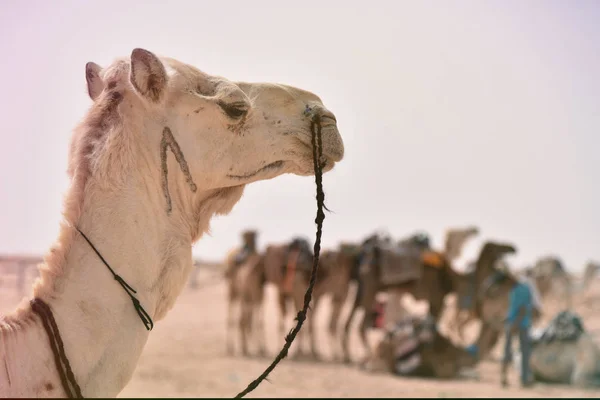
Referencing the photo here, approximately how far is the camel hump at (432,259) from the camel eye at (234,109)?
41.7ft

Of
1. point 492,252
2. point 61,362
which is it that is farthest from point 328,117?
point 492,252

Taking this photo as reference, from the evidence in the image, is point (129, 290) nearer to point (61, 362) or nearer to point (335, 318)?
point (61, 362)

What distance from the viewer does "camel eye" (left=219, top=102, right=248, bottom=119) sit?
2.73 m

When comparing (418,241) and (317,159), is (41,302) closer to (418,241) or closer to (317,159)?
(317,159)

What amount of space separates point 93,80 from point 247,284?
14.2 m

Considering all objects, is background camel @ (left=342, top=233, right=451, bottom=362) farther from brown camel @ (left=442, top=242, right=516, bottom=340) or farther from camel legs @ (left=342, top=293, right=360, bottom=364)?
brown camel @ (left=442, top=242, right=516, bottom=340)

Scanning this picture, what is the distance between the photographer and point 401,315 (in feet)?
51.5

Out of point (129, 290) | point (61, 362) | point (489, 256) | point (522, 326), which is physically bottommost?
point (522, 326)

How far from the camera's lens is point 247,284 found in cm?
Answer: 1684

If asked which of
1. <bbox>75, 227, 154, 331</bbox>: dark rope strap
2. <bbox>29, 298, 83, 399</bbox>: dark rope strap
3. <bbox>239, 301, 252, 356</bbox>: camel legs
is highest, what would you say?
<bbox>75, 227, 154, 331</bbox>: dark rope strap

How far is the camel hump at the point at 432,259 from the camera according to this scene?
1513 centimetres

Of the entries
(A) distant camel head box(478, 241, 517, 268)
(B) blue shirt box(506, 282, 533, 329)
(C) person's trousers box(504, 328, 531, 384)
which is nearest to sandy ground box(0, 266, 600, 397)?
(C) person's trousers box(504, 328, 531, 384)

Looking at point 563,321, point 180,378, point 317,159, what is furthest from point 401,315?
point 317,159

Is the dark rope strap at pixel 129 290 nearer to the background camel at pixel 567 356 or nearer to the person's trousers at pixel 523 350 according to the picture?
the person's trousers at pixel 523 350
